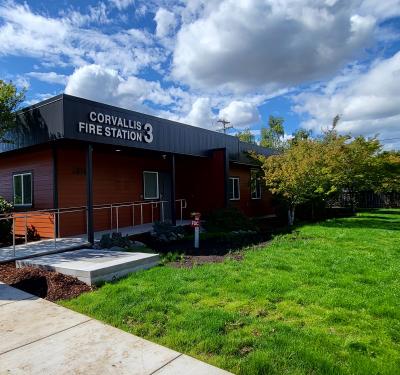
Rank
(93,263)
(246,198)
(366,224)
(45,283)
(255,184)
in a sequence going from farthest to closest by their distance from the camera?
(255,184) < (246,198) < (366,224) < (93,263) < (45,283)

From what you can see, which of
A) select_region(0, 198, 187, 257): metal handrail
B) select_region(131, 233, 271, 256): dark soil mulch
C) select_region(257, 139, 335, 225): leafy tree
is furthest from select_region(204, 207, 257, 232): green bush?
select_region(257, 139, 335, 225): leafy tree

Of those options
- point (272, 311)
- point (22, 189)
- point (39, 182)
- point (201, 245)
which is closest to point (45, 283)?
point (272, 311)

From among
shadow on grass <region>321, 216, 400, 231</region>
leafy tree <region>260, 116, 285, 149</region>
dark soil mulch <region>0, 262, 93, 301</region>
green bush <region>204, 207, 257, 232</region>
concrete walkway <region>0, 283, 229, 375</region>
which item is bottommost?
concrete walkway <region>0, 283, 229, 375</region>

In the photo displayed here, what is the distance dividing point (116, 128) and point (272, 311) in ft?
22.5

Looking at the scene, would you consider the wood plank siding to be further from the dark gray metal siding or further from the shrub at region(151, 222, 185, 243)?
the shrub at region(151, 222, 185, 243)

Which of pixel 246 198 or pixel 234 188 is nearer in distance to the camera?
pixel 234 188

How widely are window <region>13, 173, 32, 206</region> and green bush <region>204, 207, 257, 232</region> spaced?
6.02 m

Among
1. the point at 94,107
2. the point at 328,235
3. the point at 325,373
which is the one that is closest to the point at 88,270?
the point at 325,373

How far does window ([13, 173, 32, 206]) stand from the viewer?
11.2 metres

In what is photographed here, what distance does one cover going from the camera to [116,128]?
9.43 metres

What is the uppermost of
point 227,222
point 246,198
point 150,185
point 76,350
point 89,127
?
point 89,127

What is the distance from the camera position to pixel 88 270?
5777 millimetres

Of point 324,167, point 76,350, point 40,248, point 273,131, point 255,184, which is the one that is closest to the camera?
point 76,350

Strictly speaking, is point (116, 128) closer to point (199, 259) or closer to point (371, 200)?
point (199, 259)
